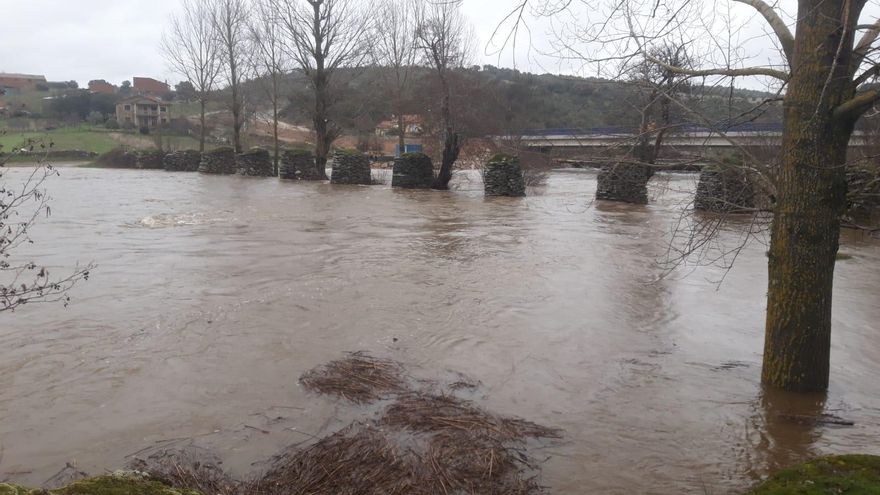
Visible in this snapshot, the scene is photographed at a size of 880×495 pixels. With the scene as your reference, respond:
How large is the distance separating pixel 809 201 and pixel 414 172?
25.0 m

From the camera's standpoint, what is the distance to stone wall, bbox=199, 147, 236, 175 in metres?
39.0

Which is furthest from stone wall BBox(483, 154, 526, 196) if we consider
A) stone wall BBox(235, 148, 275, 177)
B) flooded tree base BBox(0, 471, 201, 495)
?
flooded tree base BBox(0, 471, 201, 495)

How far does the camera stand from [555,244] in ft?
46.4

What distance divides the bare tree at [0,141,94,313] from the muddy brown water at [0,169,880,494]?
47 centimetres

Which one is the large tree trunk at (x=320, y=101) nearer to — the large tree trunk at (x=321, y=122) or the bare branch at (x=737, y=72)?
the large tree trunk at (x=321, y=122)

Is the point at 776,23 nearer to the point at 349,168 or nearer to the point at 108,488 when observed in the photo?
the point at 108,488

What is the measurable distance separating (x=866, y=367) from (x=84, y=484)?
7.23 m

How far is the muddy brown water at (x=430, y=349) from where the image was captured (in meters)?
4.30

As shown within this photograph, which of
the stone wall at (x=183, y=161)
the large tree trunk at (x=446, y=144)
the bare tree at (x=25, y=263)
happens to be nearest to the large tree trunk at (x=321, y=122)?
the large tree trunk at (x=446, y=144)

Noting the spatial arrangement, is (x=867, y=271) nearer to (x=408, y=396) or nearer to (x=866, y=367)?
(x=866, y=367)

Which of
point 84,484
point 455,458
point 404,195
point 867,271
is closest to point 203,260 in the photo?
point 455,458

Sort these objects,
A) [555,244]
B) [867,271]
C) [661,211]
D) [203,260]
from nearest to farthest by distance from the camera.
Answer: [203,260] → [867,271] → [555,244] → [661,211]

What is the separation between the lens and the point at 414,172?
2914 centimetres

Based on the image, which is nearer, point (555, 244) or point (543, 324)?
point (543, 324)
